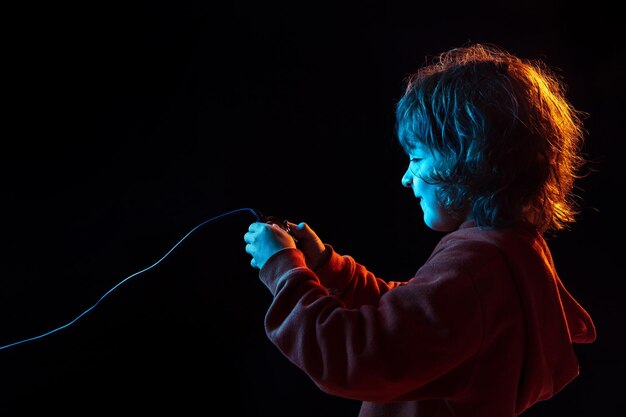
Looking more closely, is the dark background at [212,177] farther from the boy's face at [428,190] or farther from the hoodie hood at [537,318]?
the hoodie hood at [537,318]

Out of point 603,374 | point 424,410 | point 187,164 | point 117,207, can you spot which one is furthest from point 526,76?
point 603,374

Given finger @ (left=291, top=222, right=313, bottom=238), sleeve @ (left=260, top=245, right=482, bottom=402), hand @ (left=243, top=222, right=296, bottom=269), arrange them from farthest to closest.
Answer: finger @ (left=291, top=222, right=313, bottom=238), hand @ (left=243, top=222, right=296, bottom=269), sleeve @ (left=260, top=245, right=482, bottom=402)

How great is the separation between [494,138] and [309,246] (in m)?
0.35

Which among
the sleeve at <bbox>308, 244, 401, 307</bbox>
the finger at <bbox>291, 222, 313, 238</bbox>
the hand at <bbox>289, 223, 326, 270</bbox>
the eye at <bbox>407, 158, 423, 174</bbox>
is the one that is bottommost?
the sleeve at <bbox>308, 244, 401, 307</bbox>

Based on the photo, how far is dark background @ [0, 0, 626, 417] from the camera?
3.10 ft

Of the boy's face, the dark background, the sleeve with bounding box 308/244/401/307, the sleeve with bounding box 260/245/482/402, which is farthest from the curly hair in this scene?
the dark background

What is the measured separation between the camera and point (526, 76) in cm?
78

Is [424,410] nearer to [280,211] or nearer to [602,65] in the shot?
[280,211]

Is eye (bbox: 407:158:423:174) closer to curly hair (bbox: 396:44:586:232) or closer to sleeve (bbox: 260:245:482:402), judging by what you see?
curly hair (bbox: 396:44:586:232)

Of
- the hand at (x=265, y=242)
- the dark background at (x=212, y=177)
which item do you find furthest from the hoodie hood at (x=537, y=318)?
the dark background at (x=212, y=177)

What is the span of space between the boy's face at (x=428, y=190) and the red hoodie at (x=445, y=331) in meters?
0.05

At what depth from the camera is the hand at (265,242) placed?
737mm

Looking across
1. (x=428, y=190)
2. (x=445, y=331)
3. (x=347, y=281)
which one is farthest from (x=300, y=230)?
(x=445, y=331)

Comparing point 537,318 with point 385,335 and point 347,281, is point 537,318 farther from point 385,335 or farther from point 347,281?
point 347,281
